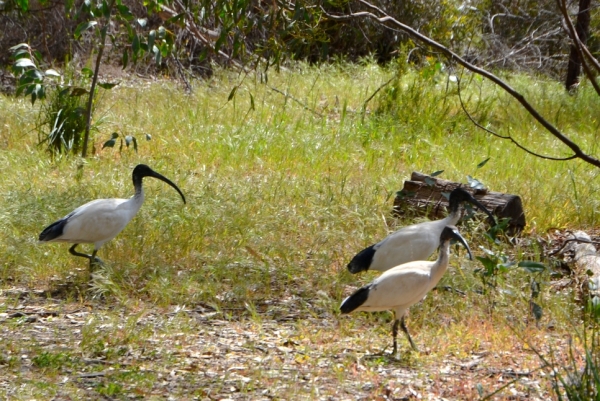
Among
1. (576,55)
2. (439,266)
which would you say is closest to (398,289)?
(439,266)

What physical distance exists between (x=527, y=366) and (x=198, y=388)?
1.62m

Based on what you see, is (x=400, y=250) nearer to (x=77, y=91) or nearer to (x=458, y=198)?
(x=458, y=198)

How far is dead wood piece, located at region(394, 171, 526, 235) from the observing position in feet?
21.2

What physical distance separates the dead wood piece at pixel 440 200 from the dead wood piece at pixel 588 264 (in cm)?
47

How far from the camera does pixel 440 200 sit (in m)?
6.72

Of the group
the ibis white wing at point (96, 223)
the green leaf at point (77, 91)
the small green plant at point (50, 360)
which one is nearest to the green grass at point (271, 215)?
the small green plant at point (50, 360)

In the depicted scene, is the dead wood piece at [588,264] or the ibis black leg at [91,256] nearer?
the dead wood piece at [588,264]

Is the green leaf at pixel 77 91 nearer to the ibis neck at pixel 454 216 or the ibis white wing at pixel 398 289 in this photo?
the ibis neck at pixel 454 216

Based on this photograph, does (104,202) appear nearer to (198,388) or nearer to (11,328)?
(11,328)

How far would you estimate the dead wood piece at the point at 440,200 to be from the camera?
6.47 meters

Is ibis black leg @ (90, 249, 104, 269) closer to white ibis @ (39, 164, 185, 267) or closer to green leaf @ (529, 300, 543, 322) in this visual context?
white ibis @ (39, 164, 185, 267)

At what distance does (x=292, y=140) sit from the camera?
923 centimetres

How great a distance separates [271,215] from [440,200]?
4.22 feet

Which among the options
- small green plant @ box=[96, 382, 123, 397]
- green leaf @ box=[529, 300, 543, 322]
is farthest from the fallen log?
small green plant @ box=[96, 382, 123, 397]
